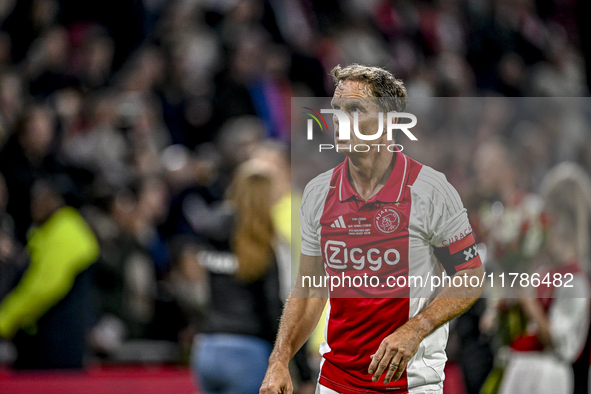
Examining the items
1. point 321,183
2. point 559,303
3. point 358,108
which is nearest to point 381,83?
point 358,108

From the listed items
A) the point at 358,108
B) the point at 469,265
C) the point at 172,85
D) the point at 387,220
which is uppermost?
the point at 172,85

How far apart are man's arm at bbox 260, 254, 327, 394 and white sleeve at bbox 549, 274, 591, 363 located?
1267mm

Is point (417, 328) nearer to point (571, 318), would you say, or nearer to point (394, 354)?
point (394, 354)

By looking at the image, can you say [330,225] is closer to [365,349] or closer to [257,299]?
[365,349]

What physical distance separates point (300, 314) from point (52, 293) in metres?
3.06

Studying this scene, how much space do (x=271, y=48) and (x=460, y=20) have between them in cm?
225

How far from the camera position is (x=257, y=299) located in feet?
10.8

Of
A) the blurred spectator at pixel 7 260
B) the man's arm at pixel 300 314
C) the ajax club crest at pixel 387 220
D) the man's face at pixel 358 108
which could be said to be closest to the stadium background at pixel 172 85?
the blurred spectator at pixel 7 260

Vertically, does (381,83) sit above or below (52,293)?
above

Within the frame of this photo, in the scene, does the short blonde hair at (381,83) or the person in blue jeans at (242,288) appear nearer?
the short blonde hair at (381,83)

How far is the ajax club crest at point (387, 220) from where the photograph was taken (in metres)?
1.87

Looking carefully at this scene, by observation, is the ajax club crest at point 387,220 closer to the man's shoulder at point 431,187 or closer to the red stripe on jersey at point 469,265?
the man's shoulder at point 431,187

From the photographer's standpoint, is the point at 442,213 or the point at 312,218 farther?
the point at 312,218

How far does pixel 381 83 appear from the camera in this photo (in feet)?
6.06
